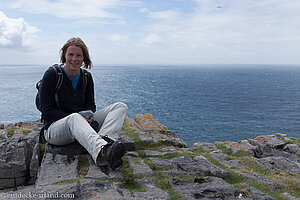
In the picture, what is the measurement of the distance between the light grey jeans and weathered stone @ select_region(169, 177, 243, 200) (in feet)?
7.35

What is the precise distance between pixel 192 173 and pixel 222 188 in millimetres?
1170

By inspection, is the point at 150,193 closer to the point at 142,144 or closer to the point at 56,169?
the point at 56,169

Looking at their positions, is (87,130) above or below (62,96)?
below

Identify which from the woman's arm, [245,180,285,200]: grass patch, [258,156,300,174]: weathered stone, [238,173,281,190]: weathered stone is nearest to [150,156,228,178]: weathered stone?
[238,173,281,190]: weathered stone

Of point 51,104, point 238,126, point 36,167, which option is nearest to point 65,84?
point 51,104

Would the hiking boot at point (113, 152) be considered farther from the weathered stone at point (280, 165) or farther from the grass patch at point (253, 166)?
the weathered stone at point (280, 165)

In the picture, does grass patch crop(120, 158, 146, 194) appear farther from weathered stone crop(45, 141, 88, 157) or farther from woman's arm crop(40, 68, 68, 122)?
woman's arm crop(40, 68, 68, 122)

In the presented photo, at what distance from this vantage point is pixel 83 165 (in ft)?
21.6

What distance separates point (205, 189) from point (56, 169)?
4112mm

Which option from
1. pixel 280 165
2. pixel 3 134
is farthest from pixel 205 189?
pixel 3 134

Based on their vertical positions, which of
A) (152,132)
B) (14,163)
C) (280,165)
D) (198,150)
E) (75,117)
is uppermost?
(75,117)

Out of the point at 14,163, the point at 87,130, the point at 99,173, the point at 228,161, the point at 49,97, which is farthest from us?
the point at 228,161

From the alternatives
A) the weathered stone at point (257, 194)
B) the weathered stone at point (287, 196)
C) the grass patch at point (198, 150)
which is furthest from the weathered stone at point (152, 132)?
the weathered stone at point (287, 196)

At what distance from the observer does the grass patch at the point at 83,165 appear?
621 cm
